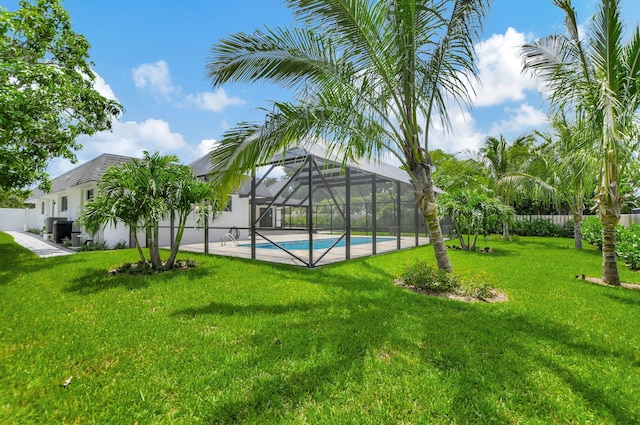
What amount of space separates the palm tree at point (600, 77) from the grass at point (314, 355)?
1.68 m

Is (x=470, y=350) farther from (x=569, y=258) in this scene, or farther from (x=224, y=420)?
(x=569, y=258)

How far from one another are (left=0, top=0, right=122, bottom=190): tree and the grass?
17.6 feet

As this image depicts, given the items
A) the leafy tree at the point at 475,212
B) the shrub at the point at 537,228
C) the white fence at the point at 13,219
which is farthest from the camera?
the white fence at the point at 13,219

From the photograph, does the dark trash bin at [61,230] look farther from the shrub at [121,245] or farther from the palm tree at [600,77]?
the palm tree at [600,77]

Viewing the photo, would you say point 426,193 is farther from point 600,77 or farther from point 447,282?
point 600,77

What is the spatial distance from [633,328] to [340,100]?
488 cm

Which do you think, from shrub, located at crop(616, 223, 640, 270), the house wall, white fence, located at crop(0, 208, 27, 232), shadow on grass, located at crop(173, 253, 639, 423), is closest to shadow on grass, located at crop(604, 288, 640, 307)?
shadow on grass, located at crop(173, 253, 639, 423)

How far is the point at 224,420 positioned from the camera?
1.96 metres

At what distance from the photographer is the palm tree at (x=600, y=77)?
496 centimetres

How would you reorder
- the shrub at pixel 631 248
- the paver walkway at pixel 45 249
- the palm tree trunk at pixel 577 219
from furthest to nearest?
the palm tree trunk at pixel 577 219 < the paver walkway at pixel 45 249 < the shrub at pixel 631 248

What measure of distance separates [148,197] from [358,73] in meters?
4.88

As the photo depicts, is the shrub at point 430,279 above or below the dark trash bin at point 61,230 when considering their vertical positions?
below

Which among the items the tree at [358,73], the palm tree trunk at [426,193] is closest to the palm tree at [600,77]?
the tree at [358,73]

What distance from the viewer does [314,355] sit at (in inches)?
111
